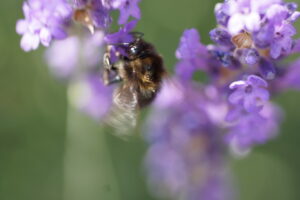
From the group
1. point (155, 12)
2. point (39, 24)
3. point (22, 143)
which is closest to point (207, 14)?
point (155, 12)

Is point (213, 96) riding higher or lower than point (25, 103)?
lower

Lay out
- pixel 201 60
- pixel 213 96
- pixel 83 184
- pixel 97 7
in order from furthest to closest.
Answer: pixel 83 184 < pixel 213 96 < pixel 201 60 < pixel 97 7

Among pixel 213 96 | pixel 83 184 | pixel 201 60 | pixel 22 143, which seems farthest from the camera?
pixel 22 143

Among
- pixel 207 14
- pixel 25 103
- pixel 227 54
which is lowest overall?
pixel 227 54

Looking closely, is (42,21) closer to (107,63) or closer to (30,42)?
(30,42)

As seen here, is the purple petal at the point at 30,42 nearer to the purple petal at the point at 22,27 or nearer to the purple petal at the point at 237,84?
the purple petal at the point at 22,27

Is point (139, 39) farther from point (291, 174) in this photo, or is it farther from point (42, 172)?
point (291, 174)

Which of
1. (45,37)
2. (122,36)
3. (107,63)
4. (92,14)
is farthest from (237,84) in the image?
(45,37)
